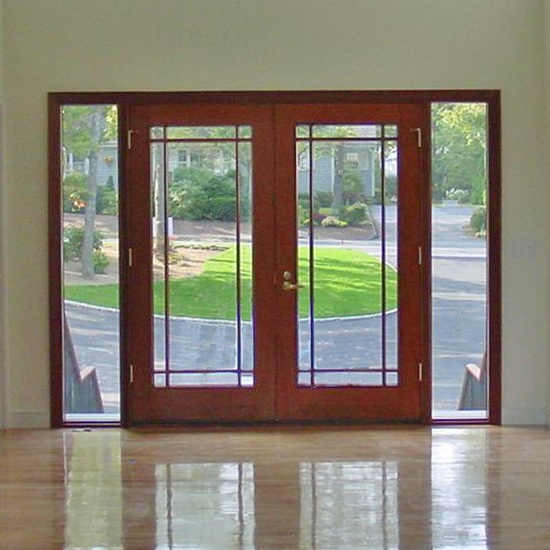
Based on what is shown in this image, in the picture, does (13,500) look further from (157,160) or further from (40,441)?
(157,160)

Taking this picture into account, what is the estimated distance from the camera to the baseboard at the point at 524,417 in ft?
22.2

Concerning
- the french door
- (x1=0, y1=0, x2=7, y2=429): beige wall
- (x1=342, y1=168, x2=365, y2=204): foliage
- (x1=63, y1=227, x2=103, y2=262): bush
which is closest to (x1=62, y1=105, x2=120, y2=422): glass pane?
(x1=63, y1=227, x2=103, y2=262): bush

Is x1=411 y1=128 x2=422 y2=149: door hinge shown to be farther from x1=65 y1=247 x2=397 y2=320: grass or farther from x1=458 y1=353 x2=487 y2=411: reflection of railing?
x1=458 y1=353 x2=487 y2=411: reflection of railing

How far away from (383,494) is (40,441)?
230cm

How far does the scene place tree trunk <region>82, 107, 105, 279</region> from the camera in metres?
6.73

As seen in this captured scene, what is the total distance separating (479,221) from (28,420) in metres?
3.17

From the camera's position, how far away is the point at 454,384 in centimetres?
693

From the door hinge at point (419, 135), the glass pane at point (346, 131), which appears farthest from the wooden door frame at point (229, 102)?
the glass pane at point (346, 131)

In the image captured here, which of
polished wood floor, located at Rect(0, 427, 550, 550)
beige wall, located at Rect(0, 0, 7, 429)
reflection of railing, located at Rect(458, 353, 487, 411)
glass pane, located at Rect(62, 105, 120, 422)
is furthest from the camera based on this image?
reflection of railing, located at Rect(458, 353, 487, 411)

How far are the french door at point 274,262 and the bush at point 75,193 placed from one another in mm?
326

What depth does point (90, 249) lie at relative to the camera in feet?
22.2

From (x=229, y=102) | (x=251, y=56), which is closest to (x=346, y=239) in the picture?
(x=229, y=102)

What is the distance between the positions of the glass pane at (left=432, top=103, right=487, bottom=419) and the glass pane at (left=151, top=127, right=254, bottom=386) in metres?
1.22

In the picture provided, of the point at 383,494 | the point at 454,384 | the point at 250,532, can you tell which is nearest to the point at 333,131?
the point at 454,384
